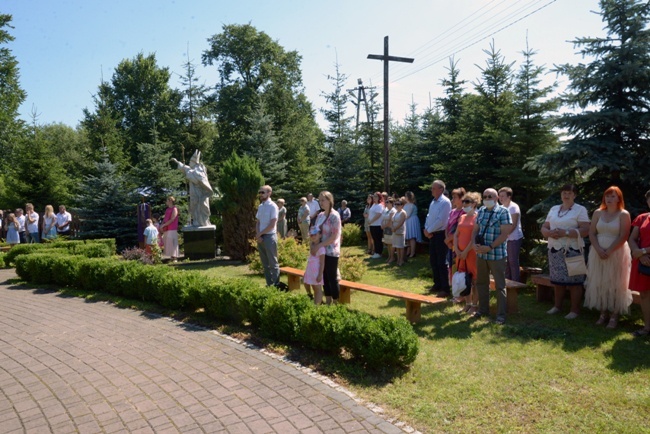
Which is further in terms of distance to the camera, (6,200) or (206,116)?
(206,116)

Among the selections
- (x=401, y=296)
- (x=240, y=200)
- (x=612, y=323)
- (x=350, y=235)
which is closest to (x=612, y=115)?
(x=612, y=323)

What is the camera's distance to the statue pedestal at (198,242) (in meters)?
14.2

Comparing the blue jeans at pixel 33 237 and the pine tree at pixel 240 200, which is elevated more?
the pine tree at pixel 240 200

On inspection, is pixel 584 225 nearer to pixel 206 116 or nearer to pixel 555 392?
pixel 555 392

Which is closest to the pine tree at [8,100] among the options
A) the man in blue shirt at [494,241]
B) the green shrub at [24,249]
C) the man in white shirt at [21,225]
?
the man in white shirt at [21,225]

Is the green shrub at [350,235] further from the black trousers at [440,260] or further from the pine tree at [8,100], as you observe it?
the pine tree at [8,100]

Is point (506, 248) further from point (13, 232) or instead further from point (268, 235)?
point (13, 232)

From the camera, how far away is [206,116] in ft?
128

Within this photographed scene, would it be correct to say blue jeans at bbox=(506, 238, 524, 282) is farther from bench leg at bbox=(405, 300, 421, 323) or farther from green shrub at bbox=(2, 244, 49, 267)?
green shrub at bbox=(2, 244, 49, 267)

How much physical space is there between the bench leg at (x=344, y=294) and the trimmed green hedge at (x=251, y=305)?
1.48 metres

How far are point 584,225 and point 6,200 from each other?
2575 cm

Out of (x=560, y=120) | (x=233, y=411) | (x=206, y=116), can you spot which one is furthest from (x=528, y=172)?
(x=206, y=116)

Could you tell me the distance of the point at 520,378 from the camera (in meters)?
4.66

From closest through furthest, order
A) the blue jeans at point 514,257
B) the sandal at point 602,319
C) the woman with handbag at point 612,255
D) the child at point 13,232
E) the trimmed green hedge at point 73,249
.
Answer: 1. the woman with handbag at point 612,255
2. the sandal at point 602,319
3. the blue jeans at point 514,257
4. the trimmed green hedge at point 73,249
5. the child at point 13,232
